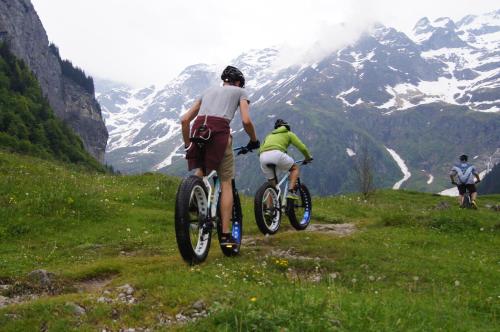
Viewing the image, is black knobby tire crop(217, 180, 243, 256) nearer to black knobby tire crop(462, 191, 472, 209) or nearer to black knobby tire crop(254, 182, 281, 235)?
black knobby tire crop(254, 182, 281, 235)

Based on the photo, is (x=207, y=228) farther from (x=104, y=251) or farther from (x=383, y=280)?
(x=104, y=251)

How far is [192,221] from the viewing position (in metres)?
9.58

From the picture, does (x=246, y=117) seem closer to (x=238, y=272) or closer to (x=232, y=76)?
(x=232, y=76)

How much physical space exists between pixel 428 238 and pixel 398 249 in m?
2.46

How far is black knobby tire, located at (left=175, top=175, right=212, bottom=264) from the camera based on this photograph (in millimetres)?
9125

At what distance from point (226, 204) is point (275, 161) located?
16.3ft

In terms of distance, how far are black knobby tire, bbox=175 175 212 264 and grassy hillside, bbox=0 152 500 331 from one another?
32 centimetres

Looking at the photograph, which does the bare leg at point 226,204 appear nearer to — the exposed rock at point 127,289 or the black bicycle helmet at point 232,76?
the black bicycle helmet at point 232,76

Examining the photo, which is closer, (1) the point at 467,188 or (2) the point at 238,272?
(2) the point at 238,272

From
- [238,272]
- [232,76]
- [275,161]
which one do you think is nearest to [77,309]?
[238,272]

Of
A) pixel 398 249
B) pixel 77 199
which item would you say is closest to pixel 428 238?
pixel 398 249

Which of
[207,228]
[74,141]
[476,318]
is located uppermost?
[74,141]

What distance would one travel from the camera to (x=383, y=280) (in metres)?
9.50

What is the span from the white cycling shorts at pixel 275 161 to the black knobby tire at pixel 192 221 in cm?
543
